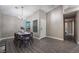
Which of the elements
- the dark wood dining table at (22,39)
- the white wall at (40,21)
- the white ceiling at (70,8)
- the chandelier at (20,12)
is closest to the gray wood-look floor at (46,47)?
the dark wood dining table at (22,39)

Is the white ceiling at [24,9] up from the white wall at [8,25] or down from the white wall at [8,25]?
up

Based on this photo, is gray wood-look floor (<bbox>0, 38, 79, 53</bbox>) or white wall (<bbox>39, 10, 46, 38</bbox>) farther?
white wall (<bbox>39, 10, 46, 38</bbox>)

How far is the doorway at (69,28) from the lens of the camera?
5.66ft

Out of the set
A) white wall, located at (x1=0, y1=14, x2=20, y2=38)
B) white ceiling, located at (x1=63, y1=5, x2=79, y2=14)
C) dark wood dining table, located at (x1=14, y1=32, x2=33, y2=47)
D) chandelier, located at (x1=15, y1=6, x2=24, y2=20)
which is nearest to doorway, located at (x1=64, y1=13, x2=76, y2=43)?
white ceiling, located at (x1=63, y1=5, x2=79, y2=14)

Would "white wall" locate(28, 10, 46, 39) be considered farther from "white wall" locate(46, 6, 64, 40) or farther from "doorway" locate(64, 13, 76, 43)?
"doorway" locate(64, 13, 76, 43)

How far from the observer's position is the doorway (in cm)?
173

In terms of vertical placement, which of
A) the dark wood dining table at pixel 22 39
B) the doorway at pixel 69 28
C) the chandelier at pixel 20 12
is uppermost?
the chandelier at pixel 20 12

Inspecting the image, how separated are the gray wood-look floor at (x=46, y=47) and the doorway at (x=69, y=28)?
12cm

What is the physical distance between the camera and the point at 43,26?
1862 mm

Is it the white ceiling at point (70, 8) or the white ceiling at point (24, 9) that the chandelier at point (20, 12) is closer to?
the white ceiling at point (24, 9)

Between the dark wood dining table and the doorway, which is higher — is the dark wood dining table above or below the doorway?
below

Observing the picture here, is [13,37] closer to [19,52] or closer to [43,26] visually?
[19,52]

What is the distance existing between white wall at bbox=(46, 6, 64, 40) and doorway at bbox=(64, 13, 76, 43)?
0.34 feet

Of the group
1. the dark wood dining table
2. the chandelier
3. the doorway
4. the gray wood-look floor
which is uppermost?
the chandelier
